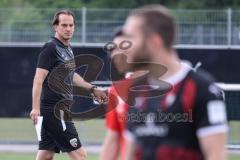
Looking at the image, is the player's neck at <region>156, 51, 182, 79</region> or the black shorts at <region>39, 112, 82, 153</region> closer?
the player's neck at <region>156, 51, 182, 79</region>

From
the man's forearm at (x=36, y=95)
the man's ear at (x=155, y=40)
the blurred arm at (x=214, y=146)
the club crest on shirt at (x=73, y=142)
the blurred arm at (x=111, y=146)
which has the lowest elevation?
the club crest on shirt at (x=73, y=142)

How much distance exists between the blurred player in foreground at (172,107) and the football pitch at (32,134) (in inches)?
356

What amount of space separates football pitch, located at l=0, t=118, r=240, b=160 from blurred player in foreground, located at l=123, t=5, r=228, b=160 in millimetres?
9031

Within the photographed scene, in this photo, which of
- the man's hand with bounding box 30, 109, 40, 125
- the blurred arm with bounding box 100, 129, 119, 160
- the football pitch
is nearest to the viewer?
the blurred arm with bounding box 100, 129, 119, 160

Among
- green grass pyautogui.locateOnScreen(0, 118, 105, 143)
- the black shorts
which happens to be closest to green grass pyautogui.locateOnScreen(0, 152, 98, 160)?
green grass pyautogui.locateOnScreen(0, 118, 105, 143)

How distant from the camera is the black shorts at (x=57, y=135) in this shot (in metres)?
9.38

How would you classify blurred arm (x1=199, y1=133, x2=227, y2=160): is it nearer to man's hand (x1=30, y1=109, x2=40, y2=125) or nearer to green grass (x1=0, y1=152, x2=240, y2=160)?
man's hand (x1=30, y1=109, x2=40, y2=125)

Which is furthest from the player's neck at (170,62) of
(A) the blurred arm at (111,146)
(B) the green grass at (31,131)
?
(B) the green grass at (31,131)

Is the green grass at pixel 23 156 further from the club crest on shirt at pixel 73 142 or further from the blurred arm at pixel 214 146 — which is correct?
the blurred arm at pixel 214 146

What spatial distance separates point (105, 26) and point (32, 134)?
269 cm

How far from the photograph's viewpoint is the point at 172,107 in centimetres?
421

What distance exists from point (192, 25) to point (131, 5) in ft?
67.5

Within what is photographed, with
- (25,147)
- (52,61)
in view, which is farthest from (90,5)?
(52,61)

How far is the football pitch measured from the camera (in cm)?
1373
